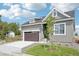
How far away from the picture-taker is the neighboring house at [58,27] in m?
5.83

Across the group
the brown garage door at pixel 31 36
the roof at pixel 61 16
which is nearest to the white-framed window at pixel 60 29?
the roof at pixel 61 16

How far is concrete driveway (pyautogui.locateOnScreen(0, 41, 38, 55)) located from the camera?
584cm

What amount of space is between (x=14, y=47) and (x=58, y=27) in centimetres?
94

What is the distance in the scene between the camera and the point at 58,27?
5883 mm

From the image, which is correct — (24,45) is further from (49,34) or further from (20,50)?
(49,34)

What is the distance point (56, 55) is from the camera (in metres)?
5.81

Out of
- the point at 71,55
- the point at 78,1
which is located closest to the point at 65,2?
the point at 78,1

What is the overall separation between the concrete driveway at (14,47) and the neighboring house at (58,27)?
114mm

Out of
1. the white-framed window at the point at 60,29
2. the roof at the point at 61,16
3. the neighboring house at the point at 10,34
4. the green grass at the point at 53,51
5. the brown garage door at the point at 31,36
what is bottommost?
the green grass at the point at 53,51

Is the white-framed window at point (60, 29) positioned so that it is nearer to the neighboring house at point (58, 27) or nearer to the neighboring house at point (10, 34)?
the neighboring house at point (58, 27)

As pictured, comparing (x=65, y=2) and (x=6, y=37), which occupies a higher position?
(x=65, y=2)

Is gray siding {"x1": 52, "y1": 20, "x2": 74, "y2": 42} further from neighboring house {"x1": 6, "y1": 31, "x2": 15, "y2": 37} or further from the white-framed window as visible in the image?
neighboring house {"x1": 6, "y1": 31, "x2": 15, "y2": 37}

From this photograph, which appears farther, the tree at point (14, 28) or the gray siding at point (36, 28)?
the gray siding at point (36, 28)

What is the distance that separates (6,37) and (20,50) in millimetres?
370
